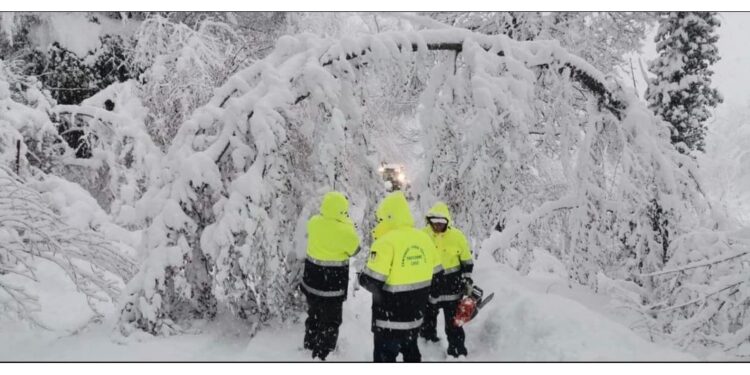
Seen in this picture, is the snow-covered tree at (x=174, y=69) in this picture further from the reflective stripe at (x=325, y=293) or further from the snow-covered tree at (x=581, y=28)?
the reflective stripe at (x=325, y=293)

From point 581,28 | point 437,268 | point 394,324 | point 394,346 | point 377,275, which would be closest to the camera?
point 377,275

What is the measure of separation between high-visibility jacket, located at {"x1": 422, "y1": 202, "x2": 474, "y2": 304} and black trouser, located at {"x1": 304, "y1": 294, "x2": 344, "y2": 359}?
34.8 inches

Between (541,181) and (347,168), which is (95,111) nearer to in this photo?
(347,168)

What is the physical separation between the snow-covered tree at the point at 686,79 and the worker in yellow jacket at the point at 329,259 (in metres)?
7.74

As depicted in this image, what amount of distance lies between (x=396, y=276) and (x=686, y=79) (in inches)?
338

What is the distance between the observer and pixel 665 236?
6.44 m

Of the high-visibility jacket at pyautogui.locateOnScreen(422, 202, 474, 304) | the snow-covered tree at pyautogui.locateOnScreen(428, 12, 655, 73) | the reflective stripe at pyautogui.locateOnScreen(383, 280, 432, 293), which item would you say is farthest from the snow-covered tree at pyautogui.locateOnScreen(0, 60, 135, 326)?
the snow-covered tree at pyautogui.locateOnScreen(428, 12, 655, 73)

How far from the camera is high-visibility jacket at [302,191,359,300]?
14.1 feet

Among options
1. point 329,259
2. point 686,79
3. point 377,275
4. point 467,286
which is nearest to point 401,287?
point 377,275

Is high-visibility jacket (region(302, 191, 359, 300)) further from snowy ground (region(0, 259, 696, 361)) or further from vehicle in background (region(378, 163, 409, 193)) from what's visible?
vehicle in background (region(378, 163, 409, 193))

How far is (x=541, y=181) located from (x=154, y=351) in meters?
7.26

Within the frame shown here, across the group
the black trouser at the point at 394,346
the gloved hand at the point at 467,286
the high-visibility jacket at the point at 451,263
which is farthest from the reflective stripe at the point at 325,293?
the gloved hand at the point at 467,286

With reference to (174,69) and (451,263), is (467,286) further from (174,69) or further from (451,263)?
(174,69)

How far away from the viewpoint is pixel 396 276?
3.76m
